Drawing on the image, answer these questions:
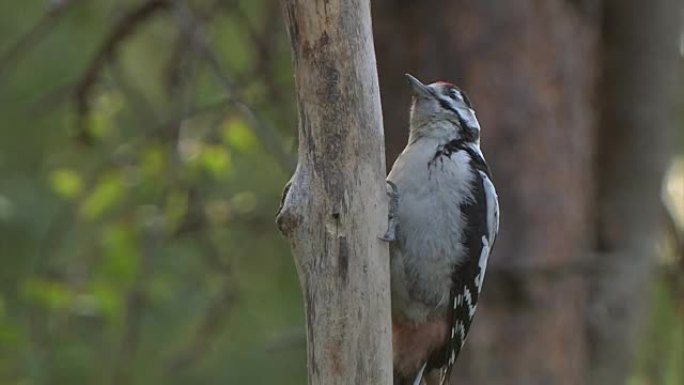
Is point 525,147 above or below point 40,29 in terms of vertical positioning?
below

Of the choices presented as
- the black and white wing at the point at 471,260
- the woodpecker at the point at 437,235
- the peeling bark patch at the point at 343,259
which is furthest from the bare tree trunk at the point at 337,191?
the black and white wing at the point at 471,260

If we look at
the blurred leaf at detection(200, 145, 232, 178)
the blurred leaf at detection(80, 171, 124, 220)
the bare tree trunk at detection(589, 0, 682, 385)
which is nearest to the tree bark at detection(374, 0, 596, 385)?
the bare tree trunk at detection(589, 0, 682, 385)

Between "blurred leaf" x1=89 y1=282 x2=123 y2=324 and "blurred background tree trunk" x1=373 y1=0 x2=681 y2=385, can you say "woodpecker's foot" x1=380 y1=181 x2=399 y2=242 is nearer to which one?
"blurred background tree trunk" x1=373 y1=0 x2=681 y2=385

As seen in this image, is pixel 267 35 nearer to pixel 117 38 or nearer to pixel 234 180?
pixel 117 38

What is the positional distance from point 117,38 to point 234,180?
80.7 inches

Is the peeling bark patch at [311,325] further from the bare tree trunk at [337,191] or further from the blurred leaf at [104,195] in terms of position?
the blurred leaf at [104,195]

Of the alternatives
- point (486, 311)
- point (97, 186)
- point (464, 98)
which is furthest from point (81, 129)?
point (464, 98)

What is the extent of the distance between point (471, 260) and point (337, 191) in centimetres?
111

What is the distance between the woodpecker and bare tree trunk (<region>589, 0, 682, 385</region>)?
1806 mm

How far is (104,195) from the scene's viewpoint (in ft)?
20.6

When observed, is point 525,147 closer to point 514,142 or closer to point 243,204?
point 514,142

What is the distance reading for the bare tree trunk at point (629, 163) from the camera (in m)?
6.15

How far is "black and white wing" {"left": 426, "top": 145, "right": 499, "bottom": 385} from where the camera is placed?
14.4 feet

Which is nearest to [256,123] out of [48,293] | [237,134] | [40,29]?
[237,134]
